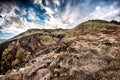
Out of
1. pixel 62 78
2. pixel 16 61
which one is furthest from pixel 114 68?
pixel 16 61

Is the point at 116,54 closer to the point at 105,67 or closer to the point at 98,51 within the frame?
the point at 98,51

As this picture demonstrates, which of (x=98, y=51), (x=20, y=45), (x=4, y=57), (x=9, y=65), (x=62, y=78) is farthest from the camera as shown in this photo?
(x=20, y=45)

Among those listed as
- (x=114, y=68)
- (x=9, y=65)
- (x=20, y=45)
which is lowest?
(x=9, y=65)

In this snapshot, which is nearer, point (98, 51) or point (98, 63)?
point (98, 63)

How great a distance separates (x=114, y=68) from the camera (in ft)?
90.5

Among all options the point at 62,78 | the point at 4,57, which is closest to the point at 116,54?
the point at 62,78

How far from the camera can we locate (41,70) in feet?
105

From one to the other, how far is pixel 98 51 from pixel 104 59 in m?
4.62

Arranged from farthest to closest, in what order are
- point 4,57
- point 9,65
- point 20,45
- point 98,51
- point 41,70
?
point 20,45 → point 4,57 → point 9,65 → point 98,51 → point 41,70

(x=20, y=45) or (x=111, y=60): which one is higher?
(x=111, y=60)

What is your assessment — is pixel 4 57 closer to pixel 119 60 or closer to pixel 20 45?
pixel 20 45

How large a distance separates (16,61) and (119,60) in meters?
87.4

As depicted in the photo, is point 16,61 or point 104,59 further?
point 16,61

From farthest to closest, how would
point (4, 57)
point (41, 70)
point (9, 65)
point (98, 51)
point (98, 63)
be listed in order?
point (4, 57) < point (9, 65) < point (98, 51) < point (41, 70) < point (98, 63)
